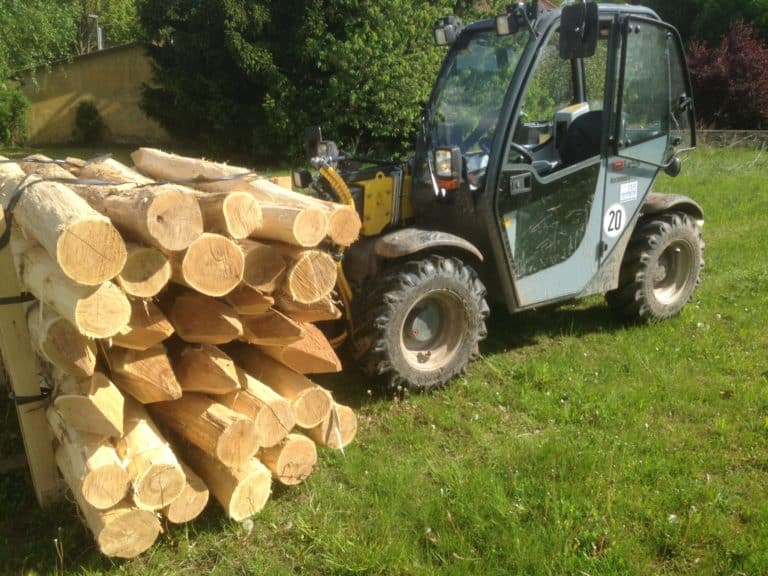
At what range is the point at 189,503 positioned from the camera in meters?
3.29

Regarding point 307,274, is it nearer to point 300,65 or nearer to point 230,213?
point 230,213

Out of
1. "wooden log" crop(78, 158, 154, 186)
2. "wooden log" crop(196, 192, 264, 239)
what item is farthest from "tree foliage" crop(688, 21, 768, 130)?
"wooden log" crop(196, 192, 264, 239)

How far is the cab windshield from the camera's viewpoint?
16.4 feet

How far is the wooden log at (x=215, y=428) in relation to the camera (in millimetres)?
3268

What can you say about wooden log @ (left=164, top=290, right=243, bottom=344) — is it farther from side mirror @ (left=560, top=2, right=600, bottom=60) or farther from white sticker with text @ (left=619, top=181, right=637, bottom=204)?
white sticker with text @ (left=619, top=181, right=637, bottom=204)

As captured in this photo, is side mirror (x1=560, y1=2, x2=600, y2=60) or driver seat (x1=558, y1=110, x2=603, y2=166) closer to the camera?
side mirror (x1=560, y1=2, x2=600, y2=60)

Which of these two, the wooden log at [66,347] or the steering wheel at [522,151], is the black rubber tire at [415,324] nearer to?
the steering wheel at [522,151]

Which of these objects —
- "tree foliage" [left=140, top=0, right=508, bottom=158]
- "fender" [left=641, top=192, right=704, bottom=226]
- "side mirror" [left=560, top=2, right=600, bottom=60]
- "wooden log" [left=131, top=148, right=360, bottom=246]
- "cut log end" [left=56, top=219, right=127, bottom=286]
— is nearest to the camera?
"cut log end" [left=56, top=219, right=127, bottom=286]

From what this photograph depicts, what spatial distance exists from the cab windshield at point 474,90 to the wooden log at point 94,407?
2898 mm

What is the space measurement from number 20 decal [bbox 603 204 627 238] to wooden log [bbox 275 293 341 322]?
270cm

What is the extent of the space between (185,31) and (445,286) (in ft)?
46.5

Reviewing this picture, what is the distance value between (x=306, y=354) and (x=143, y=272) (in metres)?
1.09

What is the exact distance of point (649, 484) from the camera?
12.3ft

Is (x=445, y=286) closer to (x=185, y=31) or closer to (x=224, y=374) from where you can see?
(x=224, y=374)
